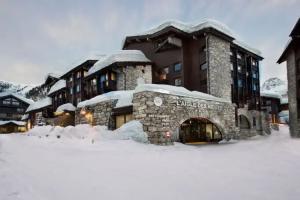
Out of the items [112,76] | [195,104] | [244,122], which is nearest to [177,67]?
[112,76]

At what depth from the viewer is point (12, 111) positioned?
54.7 m

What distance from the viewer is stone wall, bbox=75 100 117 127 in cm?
2019

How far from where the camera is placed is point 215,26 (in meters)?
25.0

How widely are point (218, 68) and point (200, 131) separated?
22.6 ft

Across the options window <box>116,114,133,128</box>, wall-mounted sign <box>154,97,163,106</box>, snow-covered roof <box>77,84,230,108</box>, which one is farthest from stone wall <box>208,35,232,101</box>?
wall-mounted sign <box>154,97,163,106</box>

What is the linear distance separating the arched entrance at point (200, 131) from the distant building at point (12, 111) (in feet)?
137

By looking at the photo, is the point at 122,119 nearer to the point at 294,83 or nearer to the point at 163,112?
the point at 163,112

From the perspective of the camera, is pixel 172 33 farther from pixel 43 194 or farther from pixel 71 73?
pixel 43 194

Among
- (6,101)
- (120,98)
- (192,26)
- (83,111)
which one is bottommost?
(83,111)

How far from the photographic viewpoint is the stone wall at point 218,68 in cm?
2430

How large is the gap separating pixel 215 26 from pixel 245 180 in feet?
72.0

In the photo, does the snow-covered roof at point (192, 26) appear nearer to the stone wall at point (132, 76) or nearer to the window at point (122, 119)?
the stone wall at point (132, 76)

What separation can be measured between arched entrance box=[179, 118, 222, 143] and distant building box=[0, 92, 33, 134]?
1640 inches

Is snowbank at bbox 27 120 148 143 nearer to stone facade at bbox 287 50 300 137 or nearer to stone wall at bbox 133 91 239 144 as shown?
stone wall at bbox 133 91 239 144
